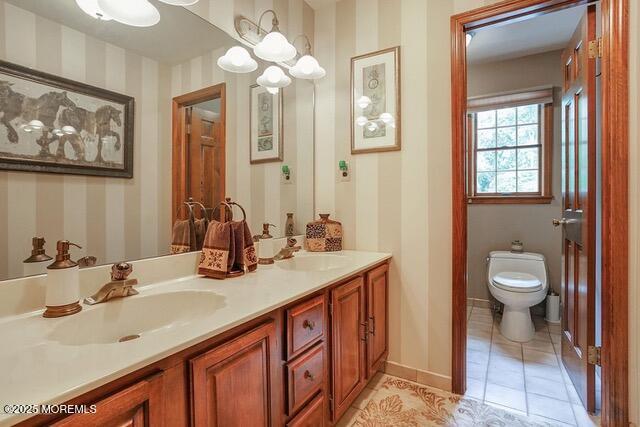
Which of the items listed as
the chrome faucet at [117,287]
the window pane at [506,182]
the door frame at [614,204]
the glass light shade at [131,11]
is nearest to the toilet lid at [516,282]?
the window pane at [506,182]

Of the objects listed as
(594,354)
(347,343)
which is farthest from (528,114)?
(347,343)

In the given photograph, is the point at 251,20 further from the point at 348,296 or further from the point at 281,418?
the point at 281,418

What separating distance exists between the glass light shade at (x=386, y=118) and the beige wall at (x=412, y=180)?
3.6 inches

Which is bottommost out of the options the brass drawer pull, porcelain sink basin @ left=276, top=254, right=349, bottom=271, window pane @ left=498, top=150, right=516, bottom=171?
the brass drawer pull

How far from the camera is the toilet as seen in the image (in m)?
2.36

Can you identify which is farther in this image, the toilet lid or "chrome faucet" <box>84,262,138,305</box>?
the toilet lid

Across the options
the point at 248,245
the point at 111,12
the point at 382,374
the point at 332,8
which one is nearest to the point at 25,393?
the point at 248,245

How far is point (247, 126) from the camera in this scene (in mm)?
1722

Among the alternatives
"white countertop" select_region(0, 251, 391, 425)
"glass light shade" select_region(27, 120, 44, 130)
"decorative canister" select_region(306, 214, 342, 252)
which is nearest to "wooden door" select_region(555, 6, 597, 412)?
"decorative canister" select_region(306, 214, 342, 252)

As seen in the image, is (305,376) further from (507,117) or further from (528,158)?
(507,117)

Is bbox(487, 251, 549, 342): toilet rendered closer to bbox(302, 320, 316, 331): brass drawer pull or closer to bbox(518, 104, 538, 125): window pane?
bbox(518, 104, 538, 125): window pane

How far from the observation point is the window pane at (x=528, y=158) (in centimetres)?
295

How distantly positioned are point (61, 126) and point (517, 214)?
351cm

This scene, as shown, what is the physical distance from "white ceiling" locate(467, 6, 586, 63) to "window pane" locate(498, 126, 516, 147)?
72 cm
